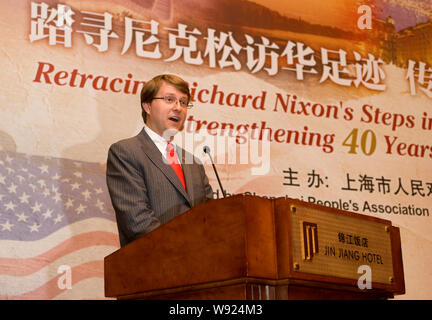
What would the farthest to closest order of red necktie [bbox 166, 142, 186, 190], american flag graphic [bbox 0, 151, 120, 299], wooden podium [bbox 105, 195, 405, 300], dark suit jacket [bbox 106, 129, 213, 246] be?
american flag graphic [bbox 0, 151, 120, 299] < red necktie [bbox 166, 142, 186, 190] < dark suit jacket [bbox 106, 129, 213, 246] < wooden podium [bbox 105, 195, 405, 300]

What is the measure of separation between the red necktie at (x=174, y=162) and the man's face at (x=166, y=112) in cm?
6

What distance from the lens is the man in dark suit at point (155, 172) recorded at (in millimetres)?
2053

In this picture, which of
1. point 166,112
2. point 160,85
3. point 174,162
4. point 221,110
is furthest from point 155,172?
point 221,110

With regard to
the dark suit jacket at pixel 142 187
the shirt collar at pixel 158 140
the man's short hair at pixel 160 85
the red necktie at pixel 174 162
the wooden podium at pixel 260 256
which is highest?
the man's short hair at pixel 160 85

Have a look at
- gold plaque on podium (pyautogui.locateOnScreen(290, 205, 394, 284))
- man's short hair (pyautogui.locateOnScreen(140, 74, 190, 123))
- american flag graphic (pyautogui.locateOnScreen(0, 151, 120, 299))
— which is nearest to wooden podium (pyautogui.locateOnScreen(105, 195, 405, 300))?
gold plaque on podium (pyautogui.locateOnScreen(290, 205, 394, 284))

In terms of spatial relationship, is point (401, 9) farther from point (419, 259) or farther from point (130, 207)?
point (130, 207)

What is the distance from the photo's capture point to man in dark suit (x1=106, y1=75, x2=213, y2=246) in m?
2.05

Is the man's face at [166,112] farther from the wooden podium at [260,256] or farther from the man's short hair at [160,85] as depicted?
the wooden podium at [260,256]

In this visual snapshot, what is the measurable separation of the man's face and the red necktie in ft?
0.20

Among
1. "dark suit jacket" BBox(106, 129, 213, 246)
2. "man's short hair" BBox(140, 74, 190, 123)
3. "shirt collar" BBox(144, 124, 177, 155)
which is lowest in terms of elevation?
"dark suit jacket" BBox(106, 129, 213, 246)

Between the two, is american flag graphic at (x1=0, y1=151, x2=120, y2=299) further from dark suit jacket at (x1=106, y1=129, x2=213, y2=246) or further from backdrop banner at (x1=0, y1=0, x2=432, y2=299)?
dark suit jacket at (x1=106, y1=129, x2=213, y2=246)

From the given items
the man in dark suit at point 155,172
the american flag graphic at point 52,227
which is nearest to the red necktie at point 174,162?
the man in dark suit at point 155,172
